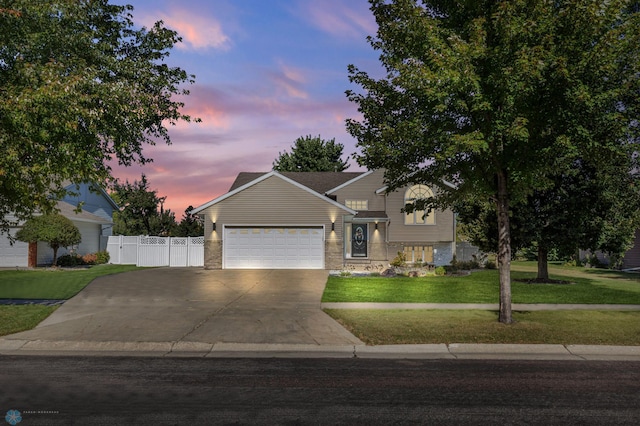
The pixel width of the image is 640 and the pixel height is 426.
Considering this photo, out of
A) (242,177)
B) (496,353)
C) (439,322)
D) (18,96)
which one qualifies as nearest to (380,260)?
(242,177)

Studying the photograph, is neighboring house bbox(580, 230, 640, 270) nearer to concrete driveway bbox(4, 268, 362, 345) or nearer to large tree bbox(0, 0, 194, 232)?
concrete driveway bbox(4, 268, 362, 345)

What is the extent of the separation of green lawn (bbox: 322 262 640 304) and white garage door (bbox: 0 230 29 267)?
1985 centimetres

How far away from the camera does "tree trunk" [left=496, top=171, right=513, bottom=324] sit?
1102 cm

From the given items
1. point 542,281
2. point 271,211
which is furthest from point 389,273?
point 271,211

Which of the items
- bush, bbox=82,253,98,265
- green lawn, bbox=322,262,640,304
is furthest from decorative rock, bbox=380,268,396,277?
bush, bbox=82,253,98,265

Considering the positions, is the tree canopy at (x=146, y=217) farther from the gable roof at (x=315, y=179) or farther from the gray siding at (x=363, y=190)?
the gray siding at (x=363, y=190)

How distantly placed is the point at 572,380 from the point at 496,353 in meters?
1.84

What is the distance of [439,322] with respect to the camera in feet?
36.3

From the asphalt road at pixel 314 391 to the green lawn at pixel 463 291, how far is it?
22.0ft

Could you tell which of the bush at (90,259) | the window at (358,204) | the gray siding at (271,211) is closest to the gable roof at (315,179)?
the window at (358,204)

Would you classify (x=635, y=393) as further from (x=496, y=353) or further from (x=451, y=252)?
(x=451, y=252)

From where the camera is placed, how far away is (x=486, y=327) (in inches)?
415

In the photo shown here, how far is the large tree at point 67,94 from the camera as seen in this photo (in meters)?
10.1

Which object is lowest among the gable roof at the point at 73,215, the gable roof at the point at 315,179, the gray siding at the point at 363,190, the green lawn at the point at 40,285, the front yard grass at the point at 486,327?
the front yard grass at the point at 486,327
